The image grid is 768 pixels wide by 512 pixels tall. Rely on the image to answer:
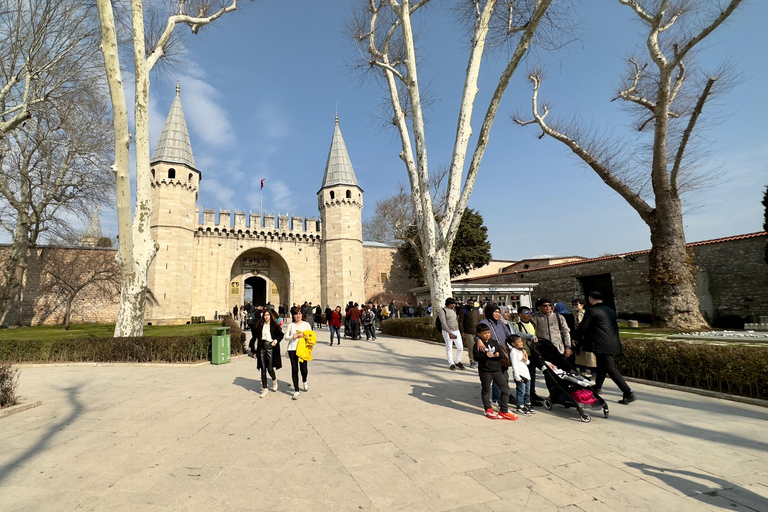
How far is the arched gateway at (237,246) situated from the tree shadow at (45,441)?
20391mm

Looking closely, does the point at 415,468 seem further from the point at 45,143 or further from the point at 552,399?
the point at 45,143

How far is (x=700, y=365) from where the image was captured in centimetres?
580

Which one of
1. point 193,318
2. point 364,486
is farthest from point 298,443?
point 193,318

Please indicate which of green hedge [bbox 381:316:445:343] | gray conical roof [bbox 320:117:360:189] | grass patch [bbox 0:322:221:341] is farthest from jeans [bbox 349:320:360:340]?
gray conical roof [bbox 320:117:360:189]

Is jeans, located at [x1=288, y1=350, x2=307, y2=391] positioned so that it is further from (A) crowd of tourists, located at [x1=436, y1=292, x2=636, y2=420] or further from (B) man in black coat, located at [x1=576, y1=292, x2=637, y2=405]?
(B) man in black coat, located at [x1=576, y1=292, x2=637, y2=405]

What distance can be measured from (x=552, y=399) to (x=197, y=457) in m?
4.45

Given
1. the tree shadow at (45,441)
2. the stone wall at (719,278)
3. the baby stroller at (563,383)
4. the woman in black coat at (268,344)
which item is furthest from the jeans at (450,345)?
the stone wall at (719,278)

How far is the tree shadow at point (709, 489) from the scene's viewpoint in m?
2.42

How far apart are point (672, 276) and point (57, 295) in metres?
35.3

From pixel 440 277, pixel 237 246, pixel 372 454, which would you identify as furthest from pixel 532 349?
pixel 237 246

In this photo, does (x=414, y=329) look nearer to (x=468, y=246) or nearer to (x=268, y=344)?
(x=268, y=344)

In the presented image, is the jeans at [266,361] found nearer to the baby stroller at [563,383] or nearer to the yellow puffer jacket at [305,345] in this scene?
the yellow puffer jacket at [305,345]

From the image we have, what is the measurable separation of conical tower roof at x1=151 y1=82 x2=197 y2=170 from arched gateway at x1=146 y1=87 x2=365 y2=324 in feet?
0.21

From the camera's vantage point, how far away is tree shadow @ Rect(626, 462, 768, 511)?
2.42 m
